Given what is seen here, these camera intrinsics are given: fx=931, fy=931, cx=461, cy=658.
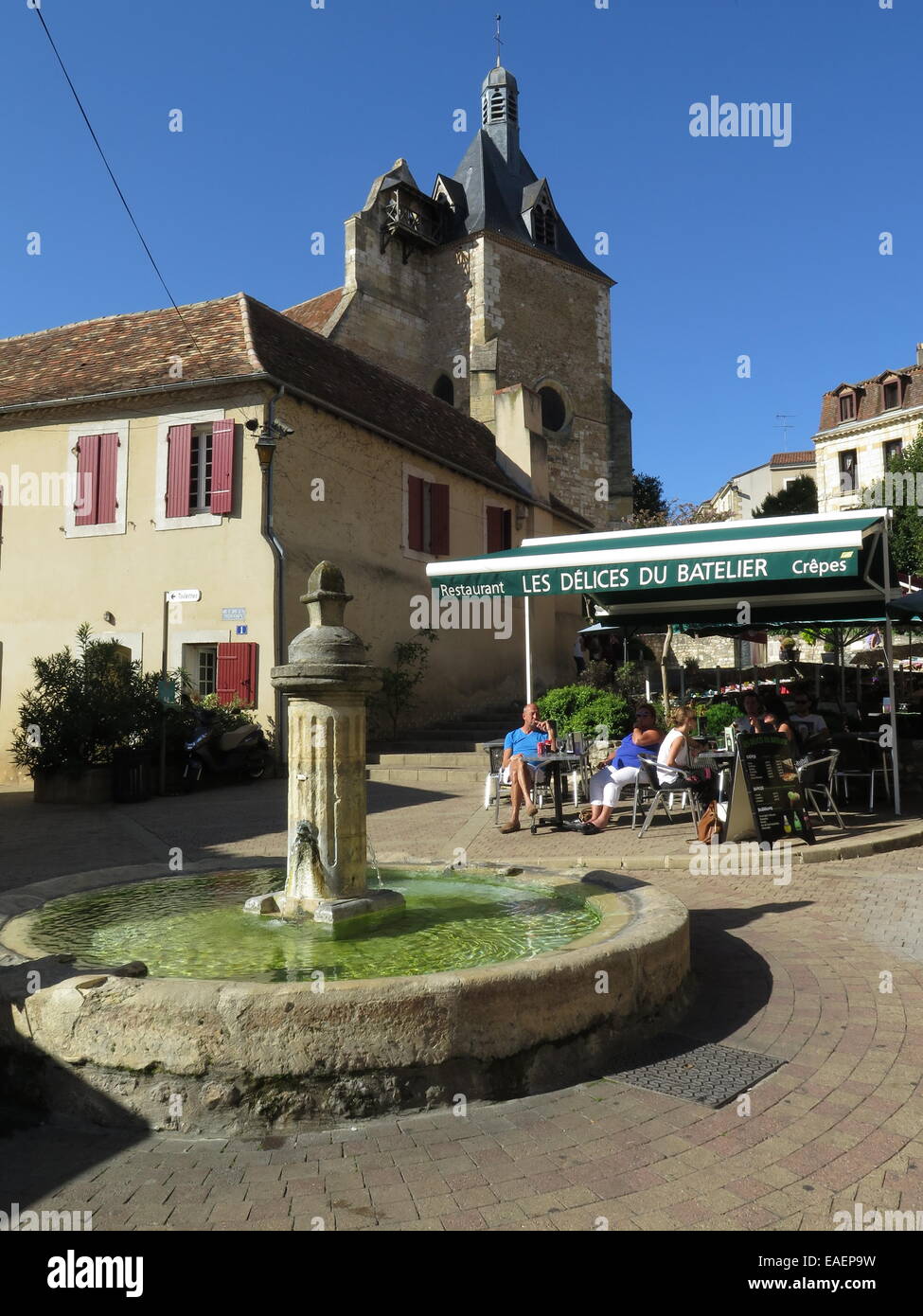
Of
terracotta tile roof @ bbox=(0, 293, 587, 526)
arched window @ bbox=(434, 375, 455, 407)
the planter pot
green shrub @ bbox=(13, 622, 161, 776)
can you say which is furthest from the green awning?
arched window @ bbox=(434, 375, 455, 407)

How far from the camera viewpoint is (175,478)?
49.8 ft

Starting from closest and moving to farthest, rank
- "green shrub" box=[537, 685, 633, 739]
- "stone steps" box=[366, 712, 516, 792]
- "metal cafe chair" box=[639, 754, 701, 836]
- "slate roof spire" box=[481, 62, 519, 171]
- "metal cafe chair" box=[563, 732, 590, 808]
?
1. "metal cafe chair" box=[639, 754, 701, 836]
2. "metal cafe chair" box=[563, 732, 590, 808]
3. "green shrub" box=[537, 685, 633, 739]
4. "stone steps" box=[366, 712, 516, 792]
5. "slate roof spire" box=[481, 62, 519, 171]

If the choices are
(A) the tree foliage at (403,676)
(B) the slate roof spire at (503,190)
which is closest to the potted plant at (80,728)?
(A) the tree foliage at (403,676)

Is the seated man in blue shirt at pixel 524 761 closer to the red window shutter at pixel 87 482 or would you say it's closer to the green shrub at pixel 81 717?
the green shrub at pixel 81 717

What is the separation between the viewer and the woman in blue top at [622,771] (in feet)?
29.4

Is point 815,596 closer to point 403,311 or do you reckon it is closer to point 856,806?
point 856,806

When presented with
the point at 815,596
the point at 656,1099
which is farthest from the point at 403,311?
the point at 656,1099

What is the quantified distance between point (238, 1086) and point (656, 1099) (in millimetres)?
1444

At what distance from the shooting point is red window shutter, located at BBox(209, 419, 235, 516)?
14.8 metres

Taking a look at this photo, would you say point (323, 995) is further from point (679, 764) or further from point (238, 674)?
point (238, 674)

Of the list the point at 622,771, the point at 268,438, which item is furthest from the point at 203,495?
the point at 622,771

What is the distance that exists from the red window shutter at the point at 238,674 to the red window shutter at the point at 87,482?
3.61 m

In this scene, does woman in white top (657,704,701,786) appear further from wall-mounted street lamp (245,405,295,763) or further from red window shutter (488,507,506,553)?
red window shutter (488,507,506,553)

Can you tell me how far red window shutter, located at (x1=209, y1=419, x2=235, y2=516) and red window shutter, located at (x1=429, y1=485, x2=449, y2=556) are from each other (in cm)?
511
